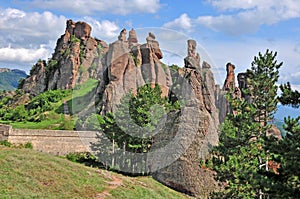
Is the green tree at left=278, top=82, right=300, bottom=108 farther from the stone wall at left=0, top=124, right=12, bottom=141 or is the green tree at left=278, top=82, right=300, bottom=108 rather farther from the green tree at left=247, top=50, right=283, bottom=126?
the stone wall at left=0, top=124, right=12, bottom=141

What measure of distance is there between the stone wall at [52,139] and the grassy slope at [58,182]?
9447 mm

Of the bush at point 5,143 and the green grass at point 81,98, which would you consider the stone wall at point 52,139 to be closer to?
the bush at point 5,143

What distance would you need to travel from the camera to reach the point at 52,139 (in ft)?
126

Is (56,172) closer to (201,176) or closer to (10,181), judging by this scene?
(10,181)

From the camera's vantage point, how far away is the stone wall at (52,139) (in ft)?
114

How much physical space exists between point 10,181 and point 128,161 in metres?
18.4

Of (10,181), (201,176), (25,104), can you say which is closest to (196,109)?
(201,176)

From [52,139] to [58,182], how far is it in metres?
17.9

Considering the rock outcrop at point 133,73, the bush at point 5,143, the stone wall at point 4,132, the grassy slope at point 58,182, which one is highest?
the rock outcrop at point 133,73

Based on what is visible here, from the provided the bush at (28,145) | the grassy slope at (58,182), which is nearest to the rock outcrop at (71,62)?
the bush at (28,145)

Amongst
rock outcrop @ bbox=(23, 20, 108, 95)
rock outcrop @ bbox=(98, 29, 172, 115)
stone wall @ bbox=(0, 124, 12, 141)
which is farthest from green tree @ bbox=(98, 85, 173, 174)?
rock outcrop @ bbox=(23, 20, 108, 95)

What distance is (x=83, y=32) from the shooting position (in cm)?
9206

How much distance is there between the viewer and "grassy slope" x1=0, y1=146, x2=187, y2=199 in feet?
63.6

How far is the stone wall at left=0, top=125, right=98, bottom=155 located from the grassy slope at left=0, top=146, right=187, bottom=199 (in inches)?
372
